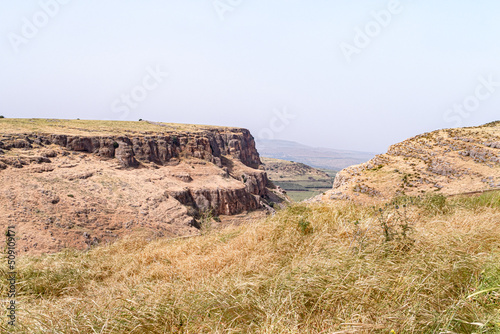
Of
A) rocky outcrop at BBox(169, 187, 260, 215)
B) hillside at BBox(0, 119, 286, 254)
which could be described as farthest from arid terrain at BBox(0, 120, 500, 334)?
rocky outcrop at BBox(169, 187, 260, 215)

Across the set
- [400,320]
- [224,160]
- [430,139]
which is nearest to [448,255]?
[400,320]

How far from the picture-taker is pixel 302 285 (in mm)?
3146

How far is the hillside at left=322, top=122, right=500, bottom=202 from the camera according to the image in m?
16.2

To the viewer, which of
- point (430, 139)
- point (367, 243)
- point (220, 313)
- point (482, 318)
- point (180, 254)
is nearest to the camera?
point (482, 318)

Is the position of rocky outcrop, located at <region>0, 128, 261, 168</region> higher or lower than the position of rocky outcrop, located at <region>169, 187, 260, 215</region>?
higher

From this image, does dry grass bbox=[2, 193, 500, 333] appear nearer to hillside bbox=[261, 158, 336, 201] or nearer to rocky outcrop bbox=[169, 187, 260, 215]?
rocky outcrop bbox=[169, 187, 260, 215]

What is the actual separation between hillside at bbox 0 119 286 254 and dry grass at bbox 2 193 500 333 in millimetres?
13578

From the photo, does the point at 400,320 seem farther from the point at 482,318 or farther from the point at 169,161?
the point at 169,161

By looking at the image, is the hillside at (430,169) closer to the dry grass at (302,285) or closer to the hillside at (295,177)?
the dry grass at (302,285)

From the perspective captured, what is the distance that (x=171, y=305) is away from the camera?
9.73 feet

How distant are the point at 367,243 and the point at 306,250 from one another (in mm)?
888

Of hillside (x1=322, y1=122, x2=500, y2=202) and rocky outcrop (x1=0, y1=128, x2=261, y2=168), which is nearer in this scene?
hillside (x1=322, y1=122, x2=500, y2=202)

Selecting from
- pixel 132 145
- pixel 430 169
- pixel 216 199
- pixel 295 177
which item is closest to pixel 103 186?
pixel 132 145

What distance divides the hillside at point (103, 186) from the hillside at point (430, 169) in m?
9.61
